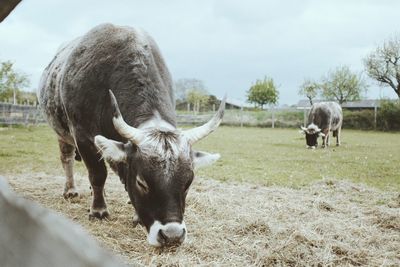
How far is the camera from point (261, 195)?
6508 mm

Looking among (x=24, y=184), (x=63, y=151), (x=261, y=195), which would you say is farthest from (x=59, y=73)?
(x=261, y=195)

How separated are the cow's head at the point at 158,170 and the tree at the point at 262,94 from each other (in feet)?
225

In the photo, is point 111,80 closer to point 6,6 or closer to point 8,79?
point 6,6

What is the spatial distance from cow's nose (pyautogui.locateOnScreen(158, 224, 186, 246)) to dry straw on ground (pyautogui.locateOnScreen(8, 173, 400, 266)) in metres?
0.17

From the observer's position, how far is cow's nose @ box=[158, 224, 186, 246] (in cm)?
320

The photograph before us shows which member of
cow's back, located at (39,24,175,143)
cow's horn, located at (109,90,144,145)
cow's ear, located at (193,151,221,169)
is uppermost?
cow's back, located at (39,24,175,143)

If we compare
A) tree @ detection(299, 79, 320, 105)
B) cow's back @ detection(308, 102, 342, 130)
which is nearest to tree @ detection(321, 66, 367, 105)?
tree @ detection(299, 79, 320, 105)

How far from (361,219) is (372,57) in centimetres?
3016

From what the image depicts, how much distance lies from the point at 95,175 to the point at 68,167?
1.43m

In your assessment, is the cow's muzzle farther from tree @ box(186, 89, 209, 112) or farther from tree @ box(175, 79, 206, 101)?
tree @ box(175, 79, 206, 101)

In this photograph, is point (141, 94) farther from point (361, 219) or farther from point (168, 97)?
point (361, 219)

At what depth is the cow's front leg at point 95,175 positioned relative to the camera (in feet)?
16.1

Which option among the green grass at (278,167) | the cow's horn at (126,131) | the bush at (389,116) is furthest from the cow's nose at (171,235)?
the bush at (389,116)

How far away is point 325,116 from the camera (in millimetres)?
18078
